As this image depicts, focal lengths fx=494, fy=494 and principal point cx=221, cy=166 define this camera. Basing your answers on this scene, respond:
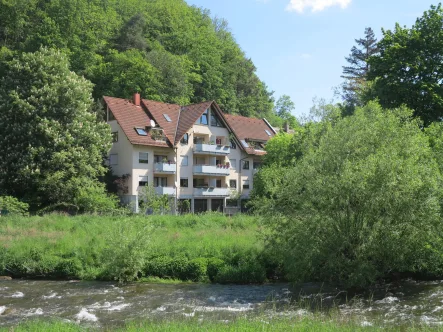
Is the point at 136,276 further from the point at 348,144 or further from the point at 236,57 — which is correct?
the point at 236,57

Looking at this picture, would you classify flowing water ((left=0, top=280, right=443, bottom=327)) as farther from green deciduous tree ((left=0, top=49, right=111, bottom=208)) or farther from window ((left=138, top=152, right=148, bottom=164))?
window ((left=138, top=152, right=148, bottom=164))

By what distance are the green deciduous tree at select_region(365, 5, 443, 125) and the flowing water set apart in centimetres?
1901

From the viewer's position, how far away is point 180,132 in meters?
54.3

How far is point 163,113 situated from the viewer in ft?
182

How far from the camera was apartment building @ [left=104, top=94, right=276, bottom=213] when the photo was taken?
167ft

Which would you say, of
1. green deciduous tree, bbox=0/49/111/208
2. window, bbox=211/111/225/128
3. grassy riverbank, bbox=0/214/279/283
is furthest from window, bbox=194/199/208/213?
grassy riverbank, bbox=0/214/279/283

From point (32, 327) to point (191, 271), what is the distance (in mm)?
11817

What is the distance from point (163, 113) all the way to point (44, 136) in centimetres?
1684

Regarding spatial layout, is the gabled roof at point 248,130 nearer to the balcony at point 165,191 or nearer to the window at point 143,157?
the balcony at point 165,191

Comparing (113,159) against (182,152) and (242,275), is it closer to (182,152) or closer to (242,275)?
(182,152)

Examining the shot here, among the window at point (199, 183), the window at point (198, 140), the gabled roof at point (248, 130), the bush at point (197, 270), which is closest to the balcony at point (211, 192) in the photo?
the window at point (199, 183)

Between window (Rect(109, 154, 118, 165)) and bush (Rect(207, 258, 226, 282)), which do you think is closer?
bush (Rect(207, 258, 226, 282))

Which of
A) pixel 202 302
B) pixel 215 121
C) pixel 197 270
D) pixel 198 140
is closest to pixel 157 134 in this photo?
pixel 198 140

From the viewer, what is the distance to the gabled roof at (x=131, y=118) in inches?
1976
